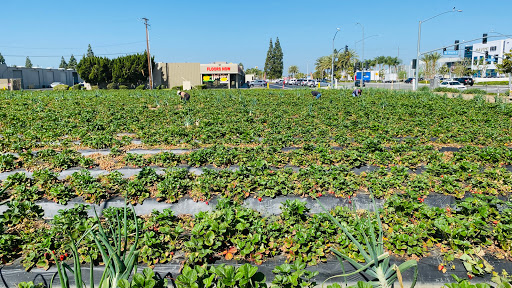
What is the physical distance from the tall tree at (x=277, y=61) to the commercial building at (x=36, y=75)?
6009 centimetres

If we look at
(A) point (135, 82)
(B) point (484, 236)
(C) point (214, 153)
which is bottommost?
(B) point (484, 236)

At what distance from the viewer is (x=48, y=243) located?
3791 millimetres

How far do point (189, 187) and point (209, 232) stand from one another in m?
1.96

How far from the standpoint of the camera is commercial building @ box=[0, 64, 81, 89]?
56.7 m

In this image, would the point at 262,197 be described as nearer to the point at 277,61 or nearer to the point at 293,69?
the point at 277,61

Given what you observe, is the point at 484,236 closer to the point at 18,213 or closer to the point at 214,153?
the point at 214,153

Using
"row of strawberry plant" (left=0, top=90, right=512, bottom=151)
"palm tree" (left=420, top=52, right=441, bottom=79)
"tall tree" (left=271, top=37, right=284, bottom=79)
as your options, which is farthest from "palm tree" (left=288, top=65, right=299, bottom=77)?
"row of strawberry plant" (left=0, top=90, right=512, bottom=151)

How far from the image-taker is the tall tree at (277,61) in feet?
375

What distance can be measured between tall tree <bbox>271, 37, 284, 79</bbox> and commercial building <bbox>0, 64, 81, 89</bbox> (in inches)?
2366

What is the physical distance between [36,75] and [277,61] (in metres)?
70.8

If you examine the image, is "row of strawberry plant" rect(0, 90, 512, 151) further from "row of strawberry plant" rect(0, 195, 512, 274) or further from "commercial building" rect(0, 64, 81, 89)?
"commercial building" rect(0, 64, 81, 89)

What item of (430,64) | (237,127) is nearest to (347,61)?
(430,64)

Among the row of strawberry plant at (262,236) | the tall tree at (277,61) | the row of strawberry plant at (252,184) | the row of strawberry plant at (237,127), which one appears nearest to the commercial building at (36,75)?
the row of strawberry plant at (237,127)

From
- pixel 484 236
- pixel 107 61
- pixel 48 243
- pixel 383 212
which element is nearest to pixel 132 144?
pixel 48 243
